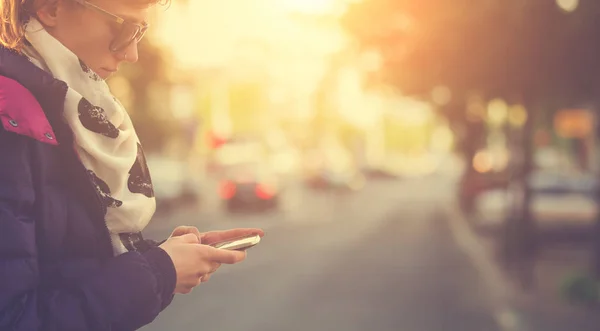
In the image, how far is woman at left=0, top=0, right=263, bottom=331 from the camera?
1.49 metres

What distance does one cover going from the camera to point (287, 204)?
124 ft

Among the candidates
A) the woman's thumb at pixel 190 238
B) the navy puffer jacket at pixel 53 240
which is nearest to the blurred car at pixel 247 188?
the woman's thumb at pixel 190 238

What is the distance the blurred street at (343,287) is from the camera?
33.9 feet

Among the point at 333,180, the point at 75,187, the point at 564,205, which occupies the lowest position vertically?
the point at 333,180

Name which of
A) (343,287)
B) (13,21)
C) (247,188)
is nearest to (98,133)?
(13,21)

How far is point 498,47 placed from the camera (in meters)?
12.6

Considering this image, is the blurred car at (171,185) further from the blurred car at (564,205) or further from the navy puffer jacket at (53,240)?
the navy puffer jacket at (53,240)

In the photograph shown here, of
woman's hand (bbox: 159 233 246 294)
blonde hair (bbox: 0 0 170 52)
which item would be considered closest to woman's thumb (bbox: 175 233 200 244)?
woman's hand (bbox: 159 233 246 294)

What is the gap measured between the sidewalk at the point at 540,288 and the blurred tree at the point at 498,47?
0.61 metres

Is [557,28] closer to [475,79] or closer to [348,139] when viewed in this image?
[475,79]

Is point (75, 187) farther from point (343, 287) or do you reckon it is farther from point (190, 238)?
point (343, 287)

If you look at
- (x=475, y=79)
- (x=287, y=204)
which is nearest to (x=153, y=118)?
(x=287, y=204)

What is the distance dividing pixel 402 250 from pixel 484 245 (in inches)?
73.2

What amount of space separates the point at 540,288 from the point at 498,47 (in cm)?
322
